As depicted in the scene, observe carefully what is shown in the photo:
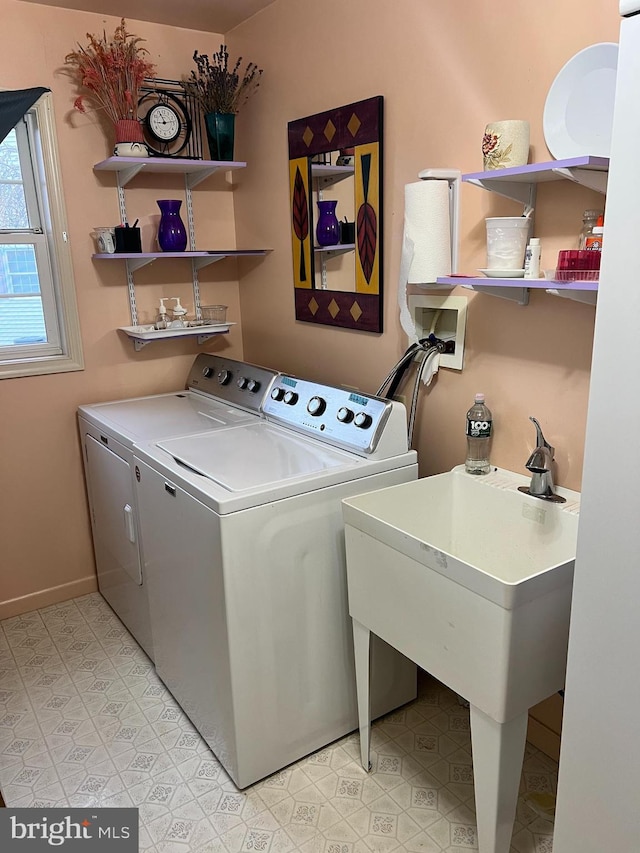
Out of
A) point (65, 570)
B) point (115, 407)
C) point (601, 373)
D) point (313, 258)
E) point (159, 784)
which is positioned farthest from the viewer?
point (65, 570)

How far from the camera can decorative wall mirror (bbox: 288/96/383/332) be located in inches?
89.0

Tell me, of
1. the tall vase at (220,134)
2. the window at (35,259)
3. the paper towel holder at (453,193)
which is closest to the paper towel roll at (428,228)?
the paper towel holder at (453,193)

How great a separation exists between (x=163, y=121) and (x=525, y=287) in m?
1.81

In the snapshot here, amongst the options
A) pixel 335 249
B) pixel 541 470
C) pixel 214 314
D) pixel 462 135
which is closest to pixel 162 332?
pixel 214 314

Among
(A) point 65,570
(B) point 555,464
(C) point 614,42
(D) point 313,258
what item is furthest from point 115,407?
(C) point 614,42

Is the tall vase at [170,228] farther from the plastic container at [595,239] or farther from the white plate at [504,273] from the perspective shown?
the plastic container at [595,239]

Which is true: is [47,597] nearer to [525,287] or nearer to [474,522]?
[474,522]

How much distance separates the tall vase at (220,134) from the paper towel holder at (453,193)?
1.11 metres

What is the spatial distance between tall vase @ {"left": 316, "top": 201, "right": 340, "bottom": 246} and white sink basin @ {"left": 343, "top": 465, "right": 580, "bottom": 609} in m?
1.01

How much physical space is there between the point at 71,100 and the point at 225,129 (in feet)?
1.98

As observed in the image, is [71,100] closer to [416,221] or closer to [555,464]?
[416,221]

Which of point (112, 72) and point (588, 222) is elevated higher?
point (112, 72)

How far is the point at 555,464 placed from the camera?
185 cm

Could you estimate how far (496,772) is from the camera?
1474mm
